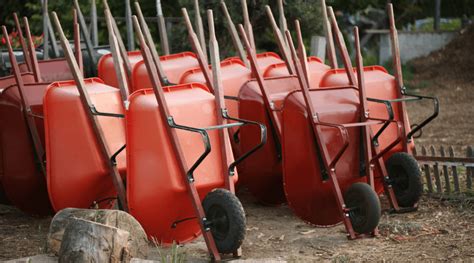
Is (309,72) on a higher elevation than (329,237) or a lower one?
higher

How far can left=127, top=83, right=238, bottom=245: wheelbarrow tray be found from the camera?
5.27 meters

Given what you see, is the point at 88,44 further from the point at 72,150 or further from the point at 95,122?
the point at 95,122

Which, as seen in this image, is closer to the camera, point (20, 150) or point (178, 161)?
point (178, 161)

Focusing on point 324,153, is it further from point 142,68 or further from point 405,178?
point 142,68

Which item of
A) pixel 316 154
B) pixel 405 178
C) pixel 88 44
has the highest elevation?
pixel 88 44

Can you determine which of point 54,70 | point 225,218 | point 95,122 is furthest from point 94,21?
point 225,218

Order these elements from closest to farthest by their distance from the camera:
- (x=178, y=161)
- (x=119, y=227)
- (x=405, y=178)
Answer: (x=119, y=227) → (x=178, y=161) → (x=405, y=178)

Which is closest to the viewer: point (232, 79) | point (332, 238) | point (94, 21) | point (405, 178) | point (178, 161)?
point (178, 161)

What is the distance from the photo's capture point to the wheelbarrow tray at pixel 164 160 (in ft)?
17.3

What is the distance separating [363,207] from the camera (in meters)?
5.54

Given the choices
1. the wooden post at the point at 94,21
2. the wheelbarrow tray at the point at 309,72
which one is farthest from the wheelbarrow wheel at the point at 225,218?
the wooden post at the point at 94,21

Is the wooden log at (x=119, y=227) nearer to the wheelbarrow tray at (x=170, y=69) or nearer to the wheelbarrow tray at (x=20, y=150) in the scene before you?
the wheelbarrow tray at (x=20, y=150)

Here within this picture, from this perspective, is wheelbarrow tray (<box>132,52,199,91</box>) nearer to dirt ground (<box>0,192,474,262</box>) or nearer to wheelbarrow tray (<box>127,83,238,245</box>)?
dirt ground (<box>0,192,474,262</box>)

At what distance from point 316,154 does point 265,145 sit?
2.31ft
